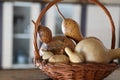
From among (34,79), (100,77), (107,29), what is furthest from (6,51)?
(100,77)

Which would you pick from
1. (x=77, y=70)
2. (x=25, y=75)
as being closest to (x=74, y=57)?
(x=77, y=70)

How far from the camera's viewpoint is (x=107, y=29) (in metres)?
2.76

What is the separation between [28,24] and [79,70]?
2057 mm

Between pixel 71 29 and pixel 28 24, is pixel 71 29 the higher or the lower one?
the lower one

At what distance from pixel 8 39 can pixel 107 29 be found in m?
Answer: 1.11

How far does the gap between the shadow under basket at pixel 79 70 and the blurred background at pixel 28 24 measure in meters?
1.89

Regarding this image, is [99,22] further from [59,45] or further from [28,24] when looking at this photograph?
[59,45]

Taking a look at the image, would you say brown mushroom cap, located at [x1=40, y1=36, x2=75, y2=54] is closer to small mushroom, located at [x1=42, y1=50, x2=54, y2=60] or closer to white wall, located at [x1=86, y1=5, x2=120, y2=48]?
small mushroom, located at [x1=42, y1=50, x2=54, y2=60]

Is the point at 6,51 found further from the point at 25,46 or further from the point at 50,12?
the point at 50,12

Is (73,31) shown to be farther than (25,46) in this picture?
No

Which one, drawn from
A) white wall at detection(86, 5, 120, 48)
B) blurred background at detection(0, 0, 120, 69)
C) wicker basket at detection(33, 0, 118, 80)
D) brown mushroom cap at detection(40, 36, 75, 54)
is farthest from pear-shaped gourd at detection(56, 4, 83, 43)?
white wall at detection(86, 5, 120, 48)

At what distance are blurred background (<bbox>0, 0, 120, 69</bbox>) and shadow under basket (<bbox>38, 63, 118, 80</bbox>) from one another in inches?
74.3

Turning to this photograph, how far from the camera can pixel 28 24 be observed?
8.61ft

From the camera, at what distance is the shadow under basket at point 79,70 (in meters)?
0.62
